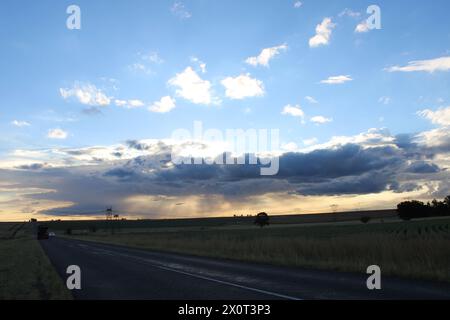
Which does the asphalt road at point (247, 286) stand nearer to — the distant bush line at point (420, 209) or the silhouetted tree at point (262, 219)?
the distant bush line at point (420, 209)

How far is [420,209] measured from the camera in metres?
126

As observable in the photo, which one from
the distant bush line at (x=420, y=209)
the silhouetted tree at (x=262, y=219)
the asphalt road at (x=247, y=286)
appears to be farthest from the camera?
the silhouetted tree at (x=262, y=219)

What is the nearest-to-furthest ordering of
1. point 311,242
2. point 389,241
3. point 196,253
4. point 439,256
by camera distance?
point 439,256 → point 389,241 → point 311,242 → point 196,253

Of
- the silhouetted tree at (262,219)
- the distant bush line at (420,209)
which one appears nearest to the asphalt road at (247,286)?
the distant bush line at (420,209)

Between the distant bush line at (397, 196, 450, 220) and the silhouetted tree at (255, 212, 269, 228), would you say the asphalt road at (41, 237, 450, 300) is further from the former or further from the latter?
the silhouetted tree at (255, 212, 269, 228)

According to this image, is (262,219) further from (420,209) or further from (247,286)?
(247,286)

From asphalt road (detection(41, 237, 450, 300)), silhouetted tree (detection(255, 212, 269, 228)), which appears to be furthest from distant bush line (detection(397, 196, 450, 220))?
asphalt road (detection(41, 237, 450, 300))

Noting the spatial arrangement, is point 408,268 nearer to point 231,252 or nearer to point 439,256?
point 439,256

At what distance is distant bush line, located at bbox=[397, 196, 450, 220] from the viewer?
126 m

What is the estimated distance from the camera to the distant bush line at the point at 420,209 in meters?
126

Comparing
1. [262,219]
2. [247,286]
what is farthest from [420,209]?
[247,286]
